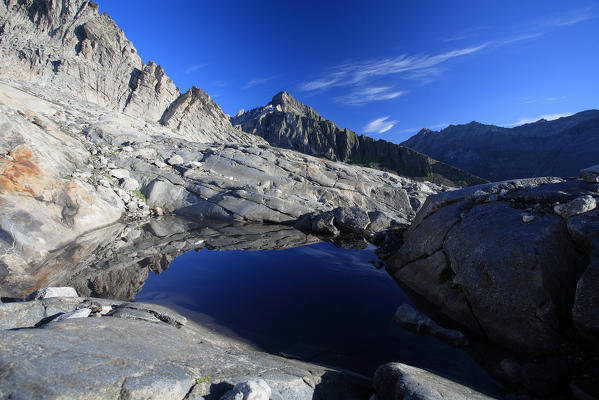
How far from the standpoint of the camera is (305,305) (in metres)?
10.2

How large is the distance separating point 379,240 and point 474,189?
7612mm

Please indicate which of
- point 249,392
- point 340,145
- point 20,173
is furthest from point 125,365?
point 340,145

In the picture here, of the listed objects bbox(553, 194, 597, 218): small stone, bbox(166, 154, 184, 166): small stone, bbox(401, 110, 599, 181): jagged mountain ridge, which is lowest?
bbox(553, 194, 597, 218): small stone

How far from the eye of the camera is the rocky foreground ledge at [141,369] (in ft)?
10.5

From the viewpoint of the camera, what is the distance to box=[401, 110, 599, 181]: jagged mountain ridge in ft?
459

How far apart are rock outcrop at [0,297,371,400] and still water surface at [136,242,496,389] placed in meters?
2.18

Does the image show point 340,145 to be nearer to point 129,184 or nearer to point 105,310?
point 129,184

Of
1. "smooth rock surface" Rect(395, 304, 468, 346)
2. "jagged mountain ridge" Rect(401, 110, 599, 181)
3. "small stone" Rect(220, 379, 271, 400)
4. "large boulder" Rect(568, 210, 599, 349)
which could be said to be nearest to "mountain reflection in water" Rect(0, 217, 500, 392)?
"smooth rock surface" Rect(395, 304, 468, 346)

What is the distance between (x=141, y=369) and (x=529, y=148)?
715 feet

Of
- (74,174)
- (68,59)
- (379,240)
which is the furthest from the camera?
(68,59)

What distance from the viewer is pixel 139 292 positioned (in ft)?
34.1

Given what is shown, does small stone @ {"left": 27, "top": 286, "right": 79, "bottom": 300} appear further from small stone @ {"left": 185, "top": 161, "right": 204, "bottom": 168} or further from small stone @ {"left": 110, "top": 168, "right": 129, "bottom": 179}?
small stone @ {"left": 185, "top": 161, "right": 204, "bottom": 168}

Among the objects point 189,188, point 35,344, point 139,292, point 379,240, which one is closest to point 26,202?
point 139,292

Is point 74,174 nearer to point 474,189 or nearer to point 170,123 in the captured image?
point 474,189
